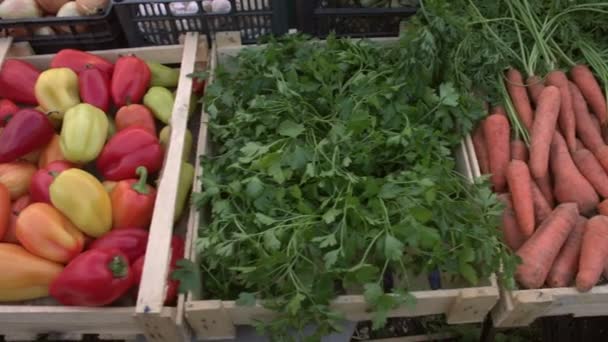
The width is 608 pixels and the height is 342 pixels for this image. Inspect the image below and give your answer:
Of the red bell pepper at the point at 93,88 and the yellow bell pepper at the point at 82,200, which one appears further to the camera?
the red bell pepper at the point at 93,88

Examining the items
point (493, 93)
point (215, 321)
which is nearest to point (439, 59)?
point (493, 93)

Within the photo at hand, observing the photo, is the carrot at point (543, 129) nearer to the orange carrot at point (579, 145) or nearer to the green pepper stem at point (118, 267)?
the orange carrot at point (579, 145)

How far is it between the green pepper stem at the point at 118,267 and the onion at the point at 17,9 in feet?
3.27

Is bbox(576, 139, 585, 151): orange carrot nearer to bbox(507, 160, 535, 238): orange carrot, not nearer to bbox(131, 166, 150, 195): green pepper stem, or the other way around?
bbox(507, 160, 535, 238): orange carrot

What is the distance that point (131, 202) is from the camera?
1.28 meters

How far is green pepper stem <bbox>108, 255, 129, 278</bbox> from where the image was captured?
3.82 ft

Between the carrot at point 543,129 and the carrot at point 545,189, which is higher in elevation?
the carrot at point 543,129

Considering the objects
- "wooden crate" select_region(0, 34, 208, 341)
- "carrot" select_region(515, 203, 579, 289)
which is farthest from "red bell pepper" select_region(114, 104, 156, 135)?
"carrot" select_region(515, 203, 579, 289)

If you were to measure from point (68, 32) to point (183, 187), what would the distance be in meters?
0.77

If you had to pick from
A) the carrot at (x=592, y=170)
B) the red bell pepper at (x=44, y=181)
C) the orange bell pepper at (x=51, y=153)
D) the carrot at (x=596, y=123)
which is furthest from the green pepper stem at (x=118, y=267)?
the carrot at (x=596, y=123)

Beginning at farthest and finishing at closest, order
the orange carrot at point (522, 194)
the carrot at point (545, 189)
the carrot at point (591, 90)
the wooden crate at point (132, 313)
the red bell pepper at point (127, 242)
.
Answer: the carrot at point (591, 90) < the carrot at point (545, 189) < the orange carrot at point (522, 194) < the red bell pepper at point (127, 242) < the wooden crate at point (132, 313)

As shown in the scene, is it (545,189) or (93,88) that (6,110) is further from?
(545,189)

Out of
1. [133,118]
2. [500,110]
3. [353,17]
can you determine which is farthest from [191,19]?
[500,110]

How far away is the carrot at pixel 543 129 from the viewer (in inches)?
55.8
